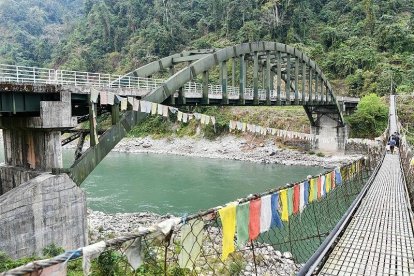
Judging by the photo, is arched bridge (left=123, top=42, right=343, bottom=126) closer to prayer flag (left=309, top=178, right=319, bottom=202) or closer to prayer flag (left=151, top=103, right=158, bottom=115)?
prayer flag (left=151, top=103, right=158, bottom=115)

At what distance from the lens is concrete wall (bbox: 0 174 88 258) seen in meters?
10.3

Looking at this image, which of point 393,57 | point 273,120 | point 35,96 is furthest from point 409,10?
point 35,96

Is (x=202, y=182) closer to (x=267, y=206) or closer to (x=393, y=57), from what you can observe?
(x=267, y=206)

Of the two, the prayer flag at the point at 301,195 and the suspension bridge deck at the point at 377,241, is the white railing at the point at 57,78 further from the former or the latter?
the suspension bridge deck at the point at 377,241

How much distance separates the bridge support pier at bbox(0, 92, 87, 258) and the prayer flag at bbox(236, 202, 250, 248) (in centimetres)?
803

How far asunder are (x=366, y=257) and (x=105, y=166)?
1318 inches

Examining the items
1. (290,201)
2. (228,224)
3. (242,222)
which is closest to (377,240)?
(290,201)

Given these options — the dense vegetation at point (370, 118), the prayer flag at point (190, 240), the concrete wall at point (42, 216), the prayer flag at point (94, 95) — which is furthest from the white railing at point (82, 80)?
the dense vegetation at point (370, 118)

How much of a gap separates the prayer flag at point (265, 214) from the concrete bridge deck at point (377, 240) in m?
1.04

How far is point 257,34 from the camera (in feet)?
216

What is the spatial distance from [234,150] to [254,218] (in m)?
38.9

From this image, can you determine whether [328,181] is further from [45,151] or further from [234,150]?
[234,150]

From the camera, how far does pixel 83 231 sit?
473 inches

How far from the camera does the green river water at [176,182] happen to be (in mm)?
21734
